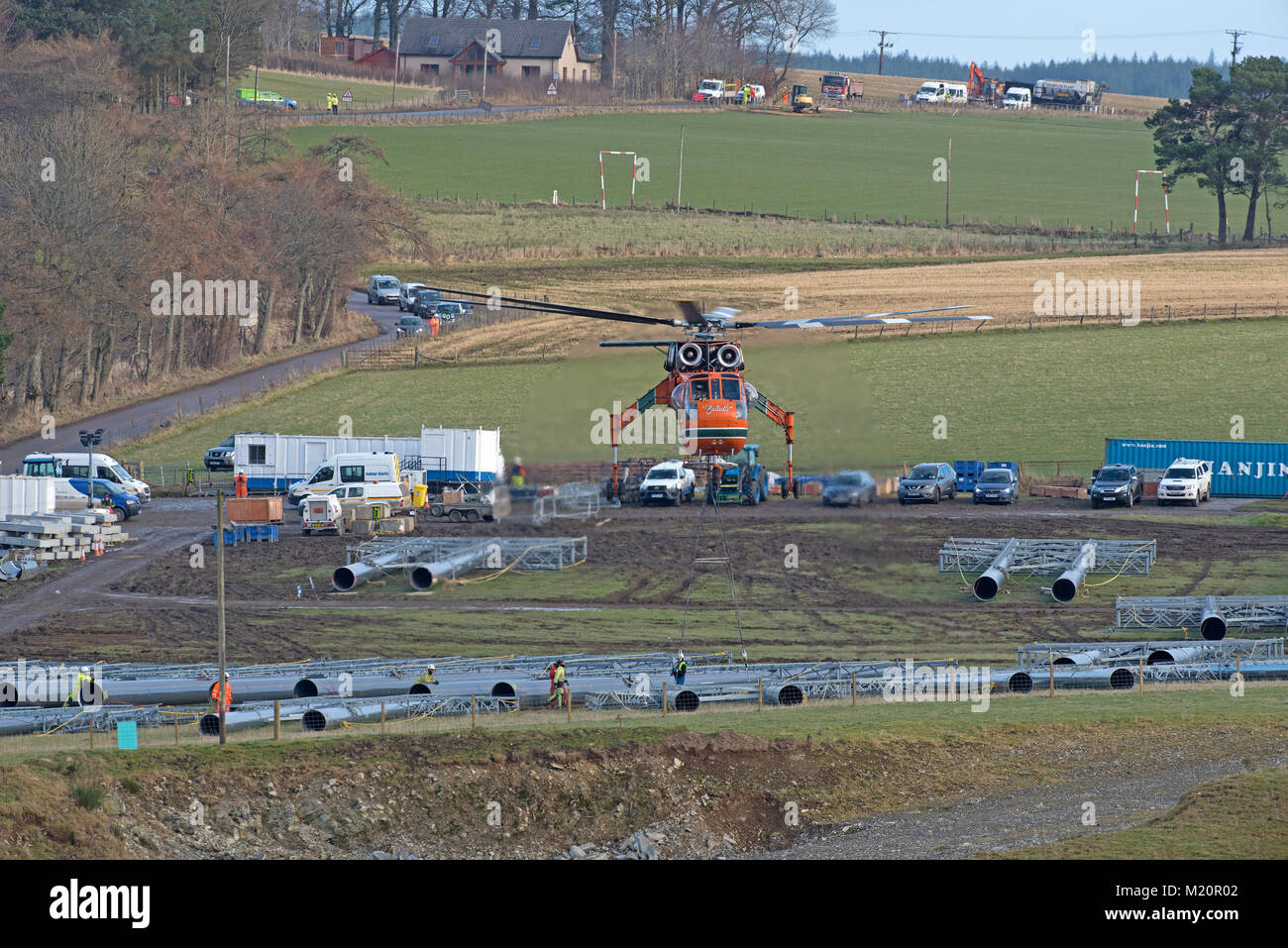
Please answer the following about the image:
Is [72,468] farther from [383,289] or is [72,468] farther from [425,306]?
[383,289]

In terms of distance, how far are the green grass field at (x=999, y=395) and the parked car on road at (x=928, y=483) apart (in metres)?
2.03

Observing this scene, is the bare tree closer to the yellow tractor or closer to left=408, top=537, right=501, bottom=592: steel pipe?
the yellow tractor

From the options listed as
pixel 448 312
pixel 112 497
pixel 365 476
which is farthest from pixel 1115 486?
pixel 448 312

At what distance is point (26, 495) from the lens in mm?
46000

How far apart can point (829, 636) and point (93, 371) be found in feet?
153

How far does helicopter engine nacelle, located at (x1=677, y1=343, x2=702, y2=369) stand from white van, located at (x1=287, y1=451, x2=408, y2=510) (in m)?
26.3

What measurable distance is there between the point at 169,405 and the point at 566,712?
4616 cm

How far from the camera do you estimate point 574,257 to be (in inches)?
3314

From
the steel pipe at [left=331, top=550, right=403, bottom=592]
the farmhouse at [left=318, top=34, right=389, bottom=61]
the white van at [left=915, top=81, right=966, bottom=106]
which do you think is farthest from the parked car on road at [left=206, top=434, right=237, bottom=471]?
the white van at [left=915, top=81, right=966, bottom=106]

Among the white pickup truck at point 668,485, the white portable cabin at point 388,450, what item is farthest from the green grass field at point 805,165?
the white pickup truck at point 668,485

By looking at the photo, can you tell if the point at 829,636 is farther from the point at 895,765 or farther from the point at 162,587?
the point at 162,587

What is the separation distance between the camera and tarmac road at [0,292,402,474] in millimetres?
59781

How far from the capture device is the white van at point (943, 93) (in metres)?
156
